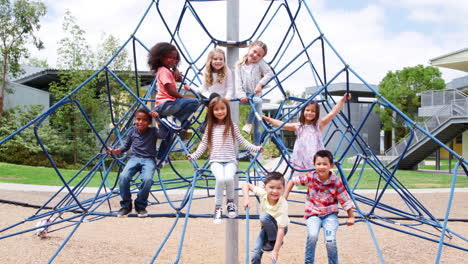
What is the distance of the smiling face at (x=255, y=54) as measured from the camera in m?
4.14

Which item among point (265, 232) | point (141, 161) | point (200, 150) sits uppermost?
point (200, 150)

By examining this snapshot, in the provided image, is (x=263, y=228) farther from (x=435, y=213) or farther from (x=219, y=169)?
(x=435, y=213)

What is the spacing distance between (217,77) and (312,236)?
1703mm

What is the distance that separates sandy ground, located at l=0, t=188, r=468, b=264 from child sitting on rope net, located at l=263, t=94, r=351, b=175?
2474 mm

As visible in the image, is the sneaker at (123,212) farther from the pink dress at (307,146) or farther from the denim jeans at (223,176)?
the pink dress at (307,146)

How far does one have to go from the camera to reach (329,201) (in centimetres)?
332

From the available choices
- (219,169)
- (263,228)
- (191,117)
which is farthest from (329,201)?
(191,117)

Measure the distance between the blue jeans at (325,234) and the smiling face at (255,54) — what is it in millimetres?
1676

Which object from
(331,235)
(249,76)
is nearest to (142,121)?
(249,76)

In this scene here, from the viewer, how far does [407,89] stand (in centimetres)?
2695

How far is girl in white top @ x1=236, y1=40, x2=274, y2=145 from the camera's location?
13.7 ft

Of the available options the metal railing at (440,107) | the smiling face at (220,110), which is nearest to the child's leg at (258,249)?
the smiling face at (220,110)

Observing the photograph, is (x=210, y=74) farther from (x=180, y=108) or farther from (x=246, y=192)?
(x=246, y=192)

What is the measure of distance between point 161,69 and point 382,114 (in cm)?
2603
